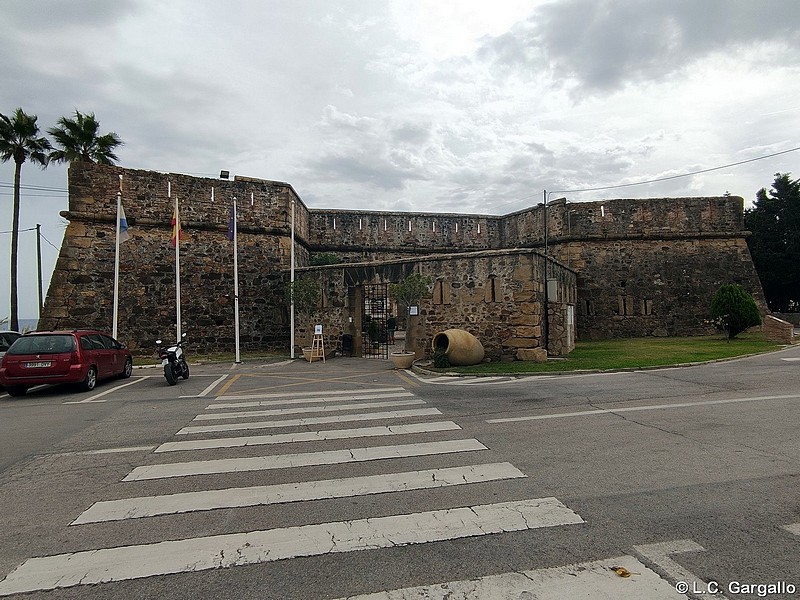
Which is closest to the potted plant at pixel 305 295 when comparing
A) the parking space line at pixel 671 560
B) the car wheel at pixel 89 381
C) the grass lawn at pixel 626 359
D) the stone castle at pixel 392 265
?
the stone castle at pixel 392 265

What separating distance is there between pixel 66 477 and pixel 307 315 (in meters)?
14.4

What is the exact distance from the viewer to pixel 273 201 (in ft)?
71.3

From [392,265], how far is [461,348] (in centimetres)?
488

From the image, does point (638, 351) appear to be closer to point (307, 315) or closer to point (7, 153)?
point (307, 315)

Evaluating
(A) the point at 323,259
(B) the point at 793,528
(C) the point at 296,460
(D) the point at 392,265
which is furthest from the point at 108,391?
(A) the point at 323,259

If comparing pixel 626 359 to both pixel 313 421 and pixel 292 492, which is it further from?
pixel 292 492

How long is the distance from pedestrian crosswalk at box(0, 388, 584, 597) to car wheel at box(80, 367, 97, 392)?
5.35 m

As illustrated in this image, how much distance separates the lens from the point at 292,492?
440cm

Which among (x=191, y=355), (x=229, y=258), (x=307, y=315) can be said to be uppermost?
(x=229, y=258)

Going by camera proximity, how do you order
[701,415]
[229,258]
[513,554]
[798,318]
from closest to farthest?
[513,554] → [701,415] → [229,258] → [798,318]

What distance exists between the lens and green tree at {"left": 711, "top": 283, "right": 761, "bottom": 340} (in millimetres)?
19047

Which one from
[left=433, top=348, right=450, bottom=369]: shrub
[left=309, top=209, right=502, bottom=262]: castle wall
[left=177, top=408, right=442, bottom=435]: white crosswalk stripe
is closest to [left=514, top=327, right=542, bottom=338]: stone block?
[left=433, top=348, right=450, bottom=369]: shrub

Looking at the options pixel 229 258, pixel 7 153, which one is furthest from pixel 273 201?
pixel 7 153

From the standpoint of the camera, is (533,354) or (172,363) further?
(533,354)
